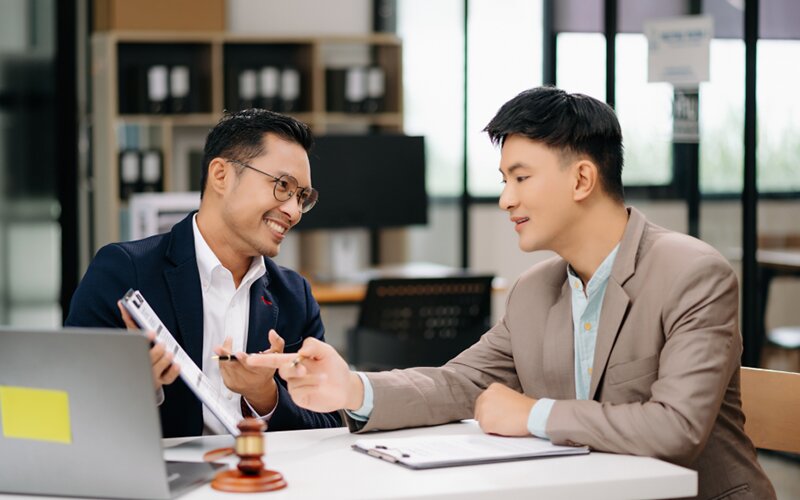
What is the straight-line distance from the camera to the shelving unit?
638cm

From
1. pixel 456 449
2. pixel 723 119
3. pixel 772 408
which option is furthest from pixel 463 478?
pixel 723 119

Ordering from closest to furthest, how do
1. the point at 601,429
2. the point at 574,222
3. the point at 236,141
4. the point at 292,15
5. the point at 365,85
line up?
1. the point at 601,429
2. the point at 574,222
3. the point at 236,141
4. the point at 365,85
5. the point at 292,15

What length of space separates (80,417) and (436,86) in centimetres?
550

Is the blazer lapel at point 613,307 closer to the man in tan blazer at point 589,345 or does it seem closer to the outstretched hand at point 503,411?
the man in tan blazer at point 589,345

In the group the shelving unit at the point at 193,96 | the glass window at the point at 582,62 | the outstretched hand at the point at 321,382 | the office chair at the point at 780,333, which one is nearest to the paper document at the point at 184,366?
the outstretched hand at the point at 321,382

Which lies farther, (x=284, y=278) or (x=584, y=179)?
(x=284, y=278)

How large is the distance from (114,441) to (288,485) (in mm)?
264

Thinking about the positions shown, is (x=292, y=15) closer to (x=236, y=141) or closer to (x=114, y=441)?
(x=236, y=141)

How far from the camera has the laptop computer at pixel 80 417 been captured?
164 cm

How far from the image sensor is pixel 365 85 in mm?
6609

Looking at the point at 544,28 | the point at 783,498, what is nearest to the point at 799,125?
the point at 783,498

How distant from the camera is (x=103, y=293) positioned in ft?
7.90

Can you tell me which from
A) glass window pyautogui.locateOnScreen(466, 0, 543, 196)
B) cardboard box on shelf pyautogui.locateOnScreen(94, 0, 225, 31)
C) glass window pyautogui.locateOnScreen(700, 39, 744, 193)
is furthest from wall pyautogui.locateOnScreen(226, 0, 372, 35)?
glass window pyautogui.locateOnScreen(700, 39, 744, 193)

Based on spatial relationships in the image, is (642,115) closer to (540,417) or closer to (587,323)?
(587,323)
